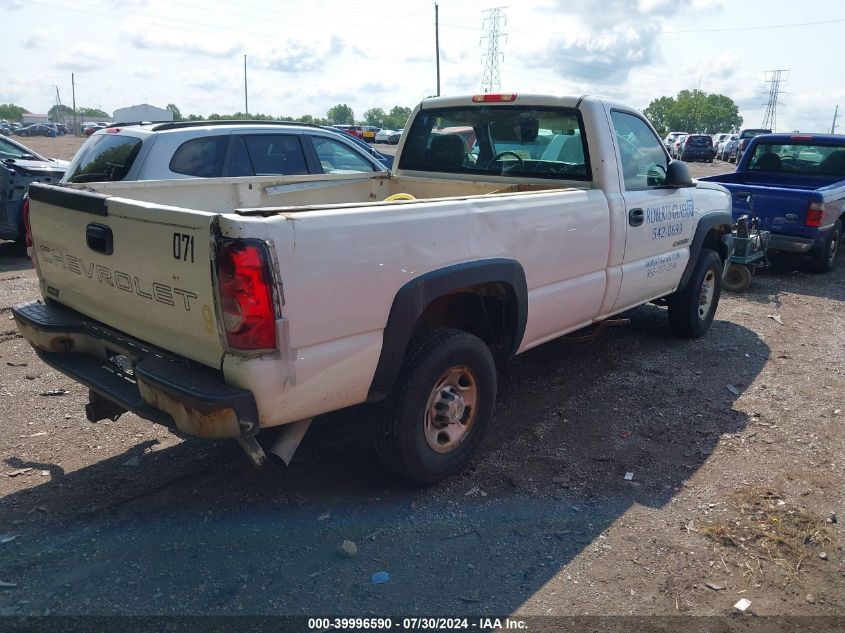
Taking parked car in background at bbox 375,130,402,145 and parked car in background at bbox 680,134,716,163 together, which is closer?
parked car in background at bbox 680,134,716,163

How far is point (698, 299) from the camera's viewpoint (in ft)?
20.7

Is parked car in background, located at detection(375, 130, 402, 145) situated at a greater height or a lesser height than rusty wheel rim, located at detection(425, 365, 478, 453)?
greater

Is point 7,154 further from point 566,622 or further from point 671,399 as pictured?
point 566,622

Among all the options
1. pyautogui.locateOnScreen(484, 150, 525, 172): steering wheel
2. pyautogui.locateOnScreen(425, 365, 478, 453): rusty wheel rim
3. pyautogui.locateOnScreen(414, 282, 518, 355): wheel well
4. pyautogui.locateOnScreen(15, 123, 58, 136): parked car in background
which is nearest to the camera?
pyautogui.locateOnScreen(425, 365, 478, 453): rusty wheel rim

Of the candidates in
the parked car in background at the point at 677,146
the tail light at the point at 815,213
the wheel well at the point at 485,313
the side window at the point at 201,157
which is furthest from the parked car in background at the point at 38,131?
the wheel well at the point at 485,313

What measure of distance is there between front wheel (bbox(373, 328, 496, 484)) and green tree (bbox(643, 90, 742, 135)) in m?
131

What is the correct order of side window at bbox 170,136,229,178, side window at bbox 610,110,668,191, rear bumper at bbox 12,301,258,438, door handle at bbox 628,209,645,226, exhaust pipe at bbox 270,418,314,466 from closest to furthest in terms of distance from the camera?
rear bumper at bbox 12,301,258,438 → exhaust pipe at bbox 270,418,314,466 → door handle at bbox 628,209,645,226 → side window at bbox 610,110,668,191 → side window at bbox 170,136,229,178

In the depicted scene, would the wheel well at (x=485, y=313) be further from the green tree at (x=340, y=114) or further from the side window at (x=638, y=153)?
the green tree at (x=340, y=114)

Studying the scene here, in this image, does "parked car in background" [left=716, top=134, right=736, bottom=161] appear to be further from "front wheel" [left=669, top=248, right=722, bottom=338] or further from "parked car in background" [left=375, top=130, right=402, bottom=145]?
"front wheel" [left=669, top=248, right=722, bottom=338]

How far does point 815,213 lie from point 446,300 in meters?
7.14

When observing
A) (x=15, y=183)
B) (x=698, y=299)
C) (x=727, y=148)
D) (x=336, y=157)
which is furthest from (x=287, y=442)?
(x=727, y=148)

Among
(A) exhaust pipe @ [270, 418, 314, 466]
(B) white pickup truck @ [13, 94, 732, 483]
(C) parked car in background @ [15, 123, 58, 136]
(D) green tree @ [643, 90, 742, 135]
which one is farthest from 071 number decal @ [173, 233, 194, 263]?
(D) green tree @ [643, 90, 742, 135]

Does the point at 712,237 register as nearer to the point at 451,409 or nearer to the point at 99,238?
the point at 451,409

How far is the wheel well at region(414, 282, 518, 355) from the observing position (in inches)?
155
